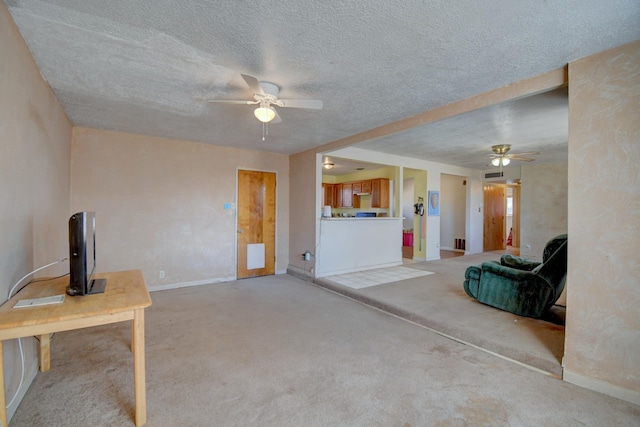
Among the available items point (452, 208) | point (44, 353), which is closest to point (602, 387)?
point (44, 353)

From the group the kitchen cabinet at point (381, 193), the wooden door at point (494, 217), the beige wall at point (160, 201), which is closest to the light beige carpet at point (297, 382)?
the beige wall at point (160, 201)

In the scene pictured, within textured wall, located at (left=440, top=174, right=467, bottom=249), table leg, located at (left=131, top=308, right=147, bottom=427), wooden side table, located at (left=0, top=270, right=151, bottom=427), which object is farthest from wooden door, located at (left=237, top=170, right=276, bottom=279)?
textured wall, located at (left=440, top=174, right=467, bottom=249)

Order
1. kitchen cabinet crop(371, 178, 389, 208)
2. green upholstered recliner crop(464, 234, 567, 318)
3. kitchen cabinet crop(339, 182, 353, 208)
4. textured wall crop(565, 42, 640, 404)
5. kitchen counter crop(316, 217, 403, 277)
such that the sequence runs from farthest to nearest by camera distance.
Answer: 1. kitchen cabinet crop(339, 182, 353, 208)
2. kitchen cabinet crop(371, 178, 389, 208)
3. kitchen counter crop(316, 217, 403, 277)
4. green upholstered recliner crop(464, 234, 567, 318)
5. textured wall crop(565, 42, 640, 404)

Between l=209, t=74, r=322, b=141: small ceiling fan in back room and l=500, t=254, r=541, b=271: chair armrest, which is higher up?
l=209, t=74, r=322, b=141: small ceiling fan in back room

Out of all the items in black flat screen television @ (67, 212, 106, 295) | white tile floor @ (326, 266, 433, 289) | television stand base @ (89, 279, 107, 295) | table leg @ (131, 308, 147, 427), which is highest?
black flat screen television @ (67, 212, 106, 295)

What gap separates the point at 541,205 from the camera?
711 cm

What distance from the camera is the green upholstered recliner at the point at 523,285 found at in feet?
10.1

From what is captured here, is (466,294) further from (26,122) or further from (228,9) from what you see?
(26,122)

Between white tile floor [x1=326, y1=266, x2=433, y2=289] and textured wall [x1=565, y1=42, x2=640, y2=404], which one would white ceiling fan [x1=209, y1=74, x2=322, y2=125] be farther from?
white tile floor [x1=326, y1=266, x2=433, y2=289]

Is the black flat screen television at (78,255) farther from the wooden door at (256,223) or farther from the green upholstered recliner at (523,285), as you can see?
the green upholstered recliner at (523,285)

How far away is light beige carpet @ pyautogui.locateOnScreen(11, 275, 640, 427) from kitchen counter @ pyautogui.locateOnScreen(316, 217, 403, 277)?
201cm

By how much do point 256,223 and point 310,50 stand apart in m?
3.86

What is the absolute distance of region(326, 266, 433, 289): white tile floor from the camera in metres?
4.75

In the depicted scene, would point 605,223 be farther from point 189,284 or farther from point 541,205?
point 541,205
